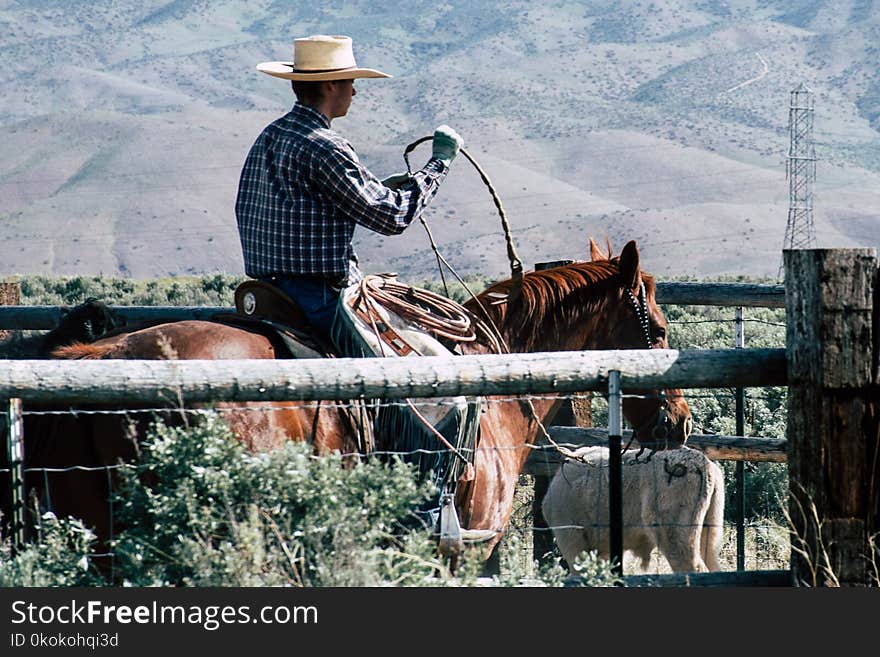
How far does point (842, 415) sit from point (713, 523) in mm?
2663

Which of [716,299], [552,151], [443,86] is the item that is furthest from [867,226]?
[716,299]

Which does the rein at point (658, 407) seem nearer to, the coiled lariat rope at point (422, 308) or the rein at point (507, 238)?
the rein at point (507, 238)

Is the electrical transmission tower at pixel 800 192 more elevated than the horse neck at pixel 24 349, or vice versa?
the electrical transmission tower at pixel 800 192

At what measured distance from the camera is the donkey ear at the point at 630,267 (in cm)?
594

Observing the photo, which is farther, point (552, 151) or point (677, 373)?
point (552, 151)

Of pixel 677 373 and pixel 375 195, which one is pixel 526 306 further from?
pixel 677 373

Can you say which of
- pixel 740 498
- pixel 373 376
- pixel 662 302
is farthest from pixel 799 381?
pixel 662 302

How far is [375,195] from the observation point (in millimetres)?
4992

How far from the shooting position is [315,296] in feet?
16.9

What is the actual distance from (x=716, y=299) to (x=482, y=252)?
110 meters

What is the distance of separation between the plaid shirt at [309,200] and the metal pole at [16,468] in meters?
1.38

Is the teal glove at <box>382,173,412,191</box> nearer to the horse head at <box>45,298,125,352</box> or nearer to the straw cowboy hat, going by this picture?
the straw cowboy hat

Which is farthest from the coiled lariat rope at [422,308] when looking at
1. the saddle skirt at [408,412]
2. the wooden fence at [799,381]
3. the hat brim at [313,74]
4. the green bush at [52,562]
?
the green bush at [52,562]

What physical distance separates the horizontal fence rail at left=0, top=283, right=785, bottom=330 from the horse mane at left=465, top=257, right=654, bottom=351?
197cm
